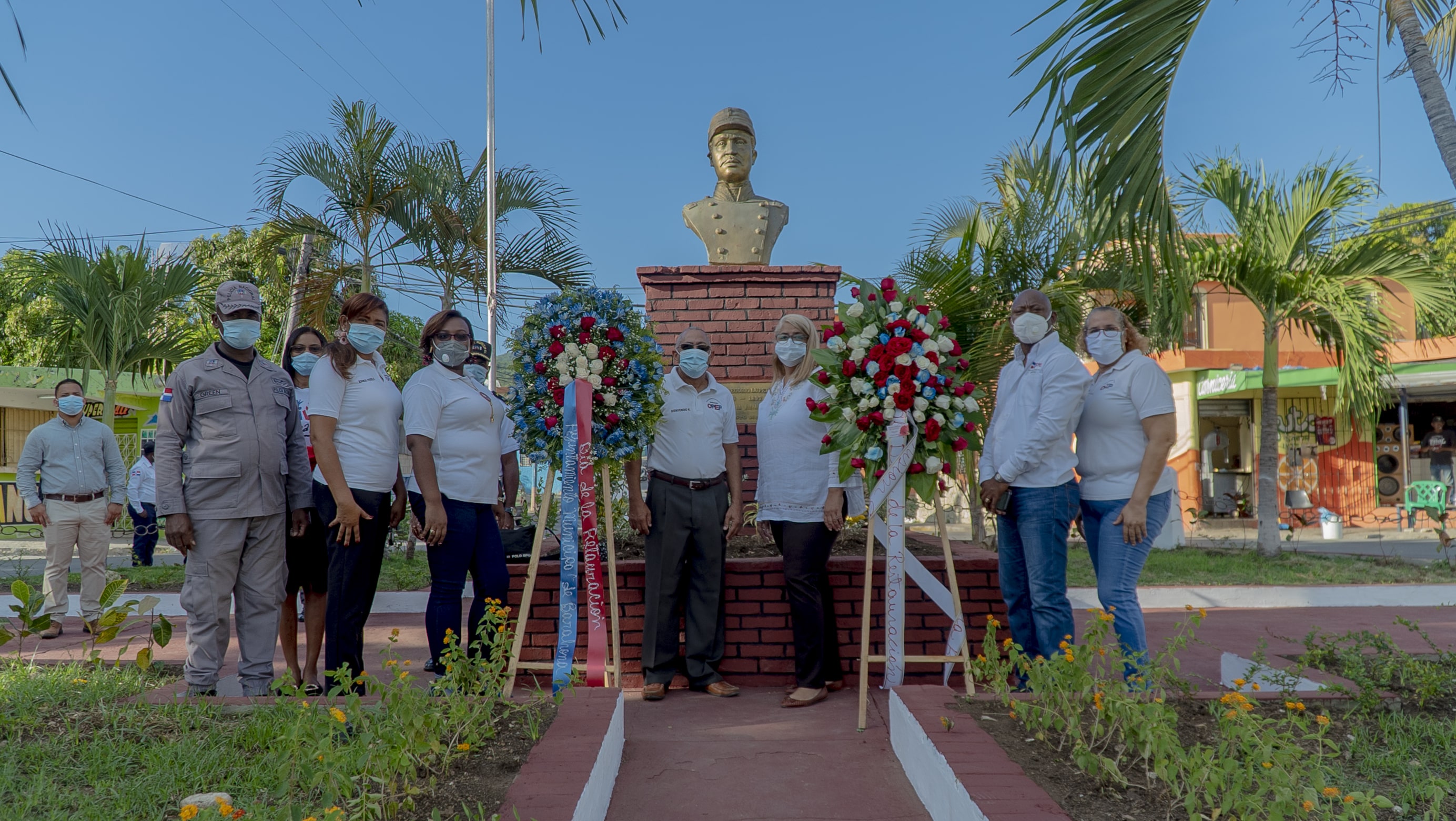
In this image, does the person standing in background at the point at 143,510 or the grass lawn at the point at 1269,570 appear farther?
the person standing in background at the point at 143,510

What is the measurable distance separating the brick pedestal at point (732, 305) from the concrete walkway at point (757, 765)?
215 centimetres

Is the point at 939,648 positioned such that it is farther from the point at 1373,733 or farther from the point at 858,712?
the point at 1373,733

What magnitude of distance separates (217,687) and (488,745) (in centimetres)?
178

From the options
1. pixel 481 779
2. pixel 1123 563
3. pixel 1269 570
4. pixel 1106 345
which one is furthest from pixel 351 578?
pixel 1269 570

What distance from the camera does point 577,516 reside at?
4332 mm

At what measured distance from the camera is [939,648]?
482cm

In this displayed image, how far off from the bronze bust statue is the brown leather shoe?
2.89 m

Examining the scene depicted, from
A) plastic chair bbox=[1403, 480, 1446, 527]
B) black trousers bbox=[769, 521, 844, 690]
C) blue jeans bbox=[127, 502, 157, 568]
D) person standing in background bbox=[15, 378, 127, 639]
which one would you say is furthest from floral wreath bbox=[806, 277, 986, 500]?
plastic chair bbox=[1403, 480, 1446, 527]

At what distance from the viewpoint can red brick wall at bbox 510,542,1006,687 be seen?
477 centimetres

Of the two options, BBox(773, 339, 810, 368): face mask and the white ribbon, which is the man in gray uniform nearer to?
BBox(773, 339, 810, 368): face mask

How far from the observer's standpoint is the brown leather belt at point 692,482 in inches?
179

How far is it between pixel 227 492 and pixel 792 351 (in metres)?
2.58

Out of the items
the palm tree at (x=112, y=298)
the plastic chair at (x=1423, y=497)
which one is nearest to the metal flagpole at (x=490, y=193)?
the palm tree at (x=112, y=298)

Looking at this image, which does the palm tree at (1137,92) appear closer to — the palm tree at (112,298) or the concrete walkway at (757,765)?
the concrete walkway at (757,765)
